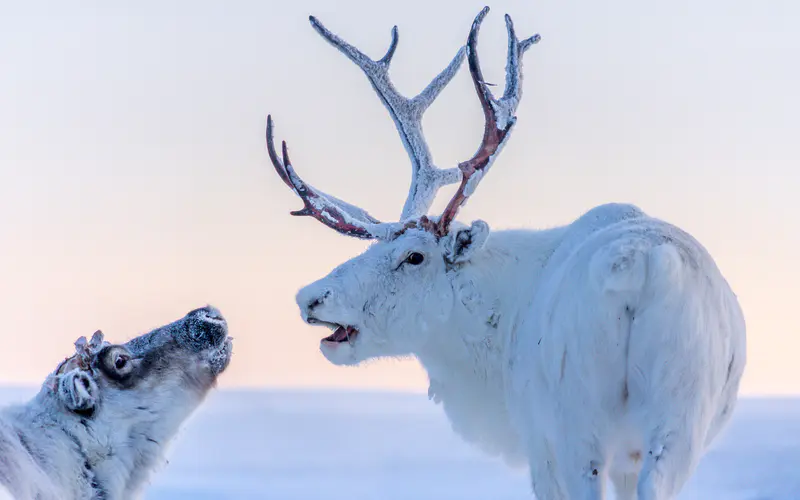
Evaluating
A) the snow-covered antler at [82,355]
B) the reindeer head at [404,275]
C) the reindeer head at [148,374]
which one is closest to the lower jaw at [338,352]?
the reindeer head at [404,275]

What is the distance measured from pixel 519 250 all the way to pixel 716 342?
5.33 feet

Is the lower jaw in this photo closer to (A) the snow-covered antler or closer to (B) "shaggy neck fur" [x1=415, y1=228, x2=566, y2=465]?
(B) "shaggy neck fur" [x1=415, y1=228, x2=566, y2=465]

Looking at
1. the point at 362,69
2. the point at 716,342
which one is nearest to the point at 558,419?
the point at 716,342

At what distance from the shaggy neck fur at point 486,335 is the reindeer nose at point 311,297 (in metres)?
0.61

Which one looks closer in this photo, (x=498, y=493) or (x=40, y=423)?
(x=40, y=423)

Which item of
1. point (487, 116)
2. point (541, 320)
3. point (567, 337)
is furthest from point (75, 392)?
point (487, 116)

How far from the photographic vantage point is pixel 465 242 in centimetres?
639

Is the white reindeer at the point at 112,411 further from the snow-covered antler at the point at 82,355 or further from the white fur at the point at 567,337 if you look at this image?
the white fur at the point at 567,337

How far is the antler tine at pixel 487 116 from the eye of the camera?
21.6ft

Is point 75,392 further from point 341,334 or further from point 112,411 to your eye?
point 341,334

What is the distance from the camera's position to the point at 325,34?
305 inches

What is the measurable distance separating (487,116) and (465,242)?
2.73 ft

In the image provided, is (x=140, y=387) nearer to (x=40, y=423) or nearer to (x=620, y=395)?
(x=40, y=423)

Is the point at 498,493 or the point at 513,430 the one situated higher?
the point at 498,493
